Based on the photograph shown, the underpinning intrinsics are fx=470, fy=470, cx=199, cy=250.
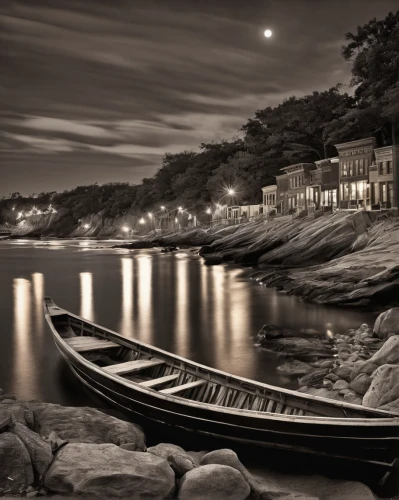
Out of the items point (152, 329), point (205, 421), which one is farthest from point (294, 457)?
point (152, 329)

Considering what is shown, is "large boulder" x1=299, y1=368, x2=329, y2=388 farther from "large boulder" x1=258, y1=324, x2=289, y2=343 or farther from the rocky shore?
the rocky shore

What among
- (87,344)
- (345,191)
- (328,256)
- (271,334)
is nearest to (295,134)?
(345,191)

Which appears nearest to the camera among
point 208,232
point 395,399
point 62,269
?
point 395,399

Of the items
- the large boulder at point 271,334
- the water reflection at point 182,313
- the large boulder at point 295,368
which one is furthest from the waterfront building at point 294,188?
the large boulder at point 295,368

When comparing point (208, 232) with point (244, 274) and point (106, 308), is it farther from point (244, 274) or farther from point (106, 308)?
point (106, 308)

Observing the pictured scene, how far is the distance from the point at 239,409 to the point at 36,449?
233 centimetres

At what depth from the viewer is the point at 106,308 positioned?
20516 millimetres

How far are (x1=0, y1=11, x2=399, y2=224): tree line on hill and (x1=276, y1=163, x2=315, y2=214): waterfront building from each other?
6.89ft

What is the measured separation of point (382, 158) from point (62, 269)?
26.9 meters

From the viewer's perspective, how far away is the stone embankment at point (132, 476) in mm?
4668

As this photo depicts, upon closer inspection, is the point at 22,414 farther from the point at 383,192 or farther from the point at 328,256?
the point at 383,192

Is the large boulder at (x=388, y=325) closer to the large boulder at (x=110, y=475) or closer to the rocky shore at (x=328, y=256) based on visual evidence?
the rocky shore at (x=328, y=256)

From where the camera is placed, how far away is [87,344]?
10086 millimetres

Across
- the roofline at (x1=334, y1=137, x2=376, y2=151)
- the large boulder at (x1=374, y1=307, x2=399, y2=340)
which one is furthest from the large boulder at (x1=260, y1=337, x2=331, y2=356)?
the roofline at (x1=334, y1=137, x2=376, y2=151)
